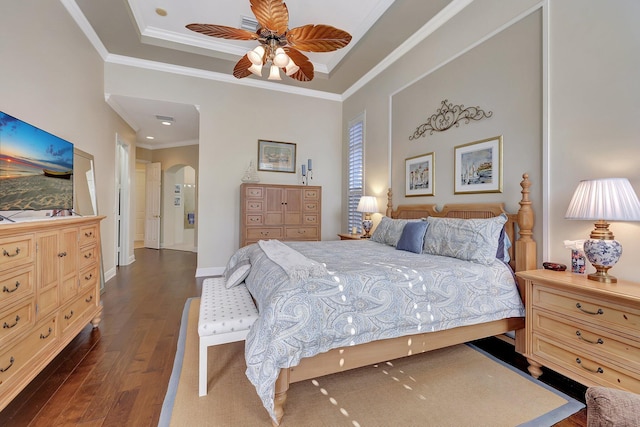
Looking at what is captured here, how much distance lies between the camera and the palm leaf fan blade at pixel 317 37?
2428 millimetres

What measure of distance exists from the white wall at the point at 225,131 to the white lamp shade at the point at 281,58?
223cm

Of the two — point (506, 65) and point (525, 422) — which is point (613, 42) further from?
point (525, 422)

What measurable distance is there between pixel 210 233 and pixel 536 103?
452 cm


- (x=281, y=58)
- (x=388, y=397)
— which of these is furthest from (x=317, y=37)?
(x=388, y=397)

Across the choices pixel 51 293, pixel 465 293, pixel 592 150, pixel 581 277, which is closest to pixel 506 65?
pixel 592 150

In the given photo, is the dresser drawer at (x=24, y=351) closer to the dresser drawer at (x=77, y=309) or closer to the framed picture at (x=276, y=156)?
the dresser drawer at (x=77, y=309)

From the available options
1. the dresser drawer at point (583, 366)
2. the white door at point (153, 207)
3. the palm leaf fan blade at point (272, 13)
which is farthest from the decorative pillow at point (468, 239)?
the white door at point (153, 207)

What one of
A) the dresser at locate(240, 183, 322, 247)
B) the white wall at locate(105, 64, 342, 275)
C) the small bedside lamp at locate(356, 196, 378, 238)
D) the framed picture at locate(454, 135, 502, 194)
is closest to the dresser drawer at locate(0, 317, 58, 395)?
the dresser at locate(240, 183, 322, 247)

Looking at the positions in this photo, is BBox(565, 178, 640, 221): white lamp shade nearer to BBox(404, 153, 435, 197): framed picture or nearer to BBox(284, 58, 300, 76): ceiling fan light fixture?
BBox(404, 153, 435, 197): framed picture

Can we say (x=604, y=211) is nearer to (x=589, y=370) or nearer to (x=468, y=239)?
(x=468, y=239)

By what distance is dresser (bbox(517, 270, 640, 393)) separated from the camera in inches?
58.6

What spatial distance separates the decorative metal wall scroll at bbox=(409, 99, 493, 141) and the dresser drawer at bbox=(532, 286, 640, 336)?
170 centimetres

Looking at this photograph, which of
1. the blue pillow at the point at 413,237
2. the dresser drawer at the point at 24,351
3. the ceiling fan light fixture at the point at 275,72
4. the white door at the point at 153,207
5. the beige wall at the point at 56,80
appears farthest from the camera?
the white door at the point at 153,207

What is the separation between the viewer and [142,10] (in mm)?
3328
